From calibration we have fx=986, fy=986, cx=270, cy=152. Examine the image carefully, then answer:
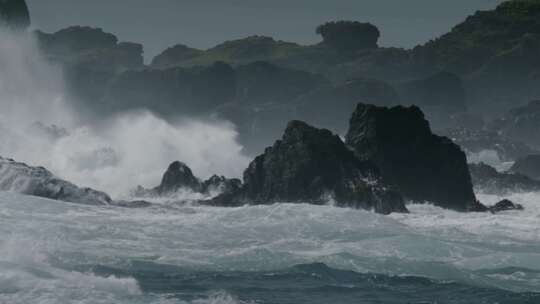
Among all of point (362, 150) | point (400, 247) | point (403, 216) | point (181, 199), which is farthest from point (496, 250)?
point (181, 199)

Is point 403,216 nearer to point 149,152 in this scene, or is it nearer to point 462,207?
point 462,207

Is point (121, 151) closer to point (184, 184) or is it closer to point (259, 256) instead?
point (184, 184)

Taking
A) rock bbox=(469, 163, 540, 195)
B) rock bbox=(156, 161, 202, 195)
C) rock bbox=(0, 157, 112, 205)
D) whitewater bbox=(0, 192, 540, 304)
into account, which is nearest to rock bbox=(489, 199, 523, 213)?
whitewater bbox=(0, 192, 540, 304)

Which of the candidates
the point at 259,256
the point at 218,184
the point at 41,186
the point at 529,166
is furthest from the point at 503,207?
the point at 529,166

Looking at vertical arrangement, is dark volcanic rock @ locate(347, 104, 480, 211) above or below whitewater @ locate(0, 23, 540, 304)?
above

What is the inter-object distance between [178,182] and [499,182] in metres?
31.0

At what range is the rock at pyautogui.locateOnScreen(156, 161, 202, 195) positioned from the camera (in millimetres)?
78631

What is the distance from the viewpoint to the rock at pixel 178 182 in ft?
258

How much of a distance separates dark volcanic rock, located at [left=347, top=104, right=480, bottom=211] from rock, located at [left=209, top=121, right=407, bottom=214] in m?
3.76

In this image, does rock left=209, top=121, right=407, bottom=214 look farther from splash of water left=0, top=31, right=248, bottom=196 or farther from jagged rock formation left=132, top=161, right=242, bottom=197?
splash of water left=0, top=31, right=248, bottom=196

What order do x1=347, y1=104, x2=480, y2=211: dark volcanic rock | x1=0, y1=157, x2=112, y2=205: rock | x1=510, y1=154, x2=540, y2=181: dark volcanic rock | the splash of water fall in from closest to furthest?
x1=0, y1=157, x2=112, y2=205: rock
x1=347, y1=104, x2=480, y2=211: dark volcanic rock
the splash of water
x1=510, y1=154, x2=540, y2=181: dark volcanic rock

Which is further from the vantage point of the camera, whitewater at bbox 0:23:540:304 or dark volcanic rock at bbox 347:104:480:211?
dark volcanic rock at bbox 347:104:480:211

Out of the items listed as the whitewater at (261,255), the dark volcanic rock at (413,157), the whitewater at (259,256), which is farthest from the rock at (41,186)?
the dark volcanic rock at (413,157)

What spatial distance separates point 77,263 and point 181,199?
114ft
